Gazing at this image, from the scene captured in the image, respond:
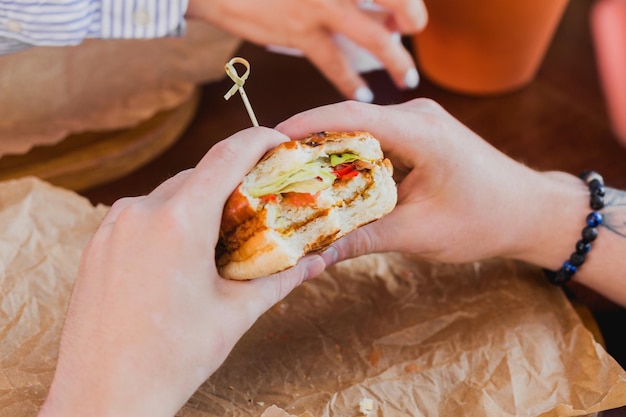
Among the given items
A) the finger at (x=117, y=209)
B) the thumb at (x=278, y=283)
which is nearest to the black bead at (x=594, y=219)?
the thumb at (x=278, y=283)


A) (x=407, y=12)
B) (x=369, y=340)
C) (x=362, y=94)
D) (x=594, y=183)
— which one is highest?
(x=407, y=12)

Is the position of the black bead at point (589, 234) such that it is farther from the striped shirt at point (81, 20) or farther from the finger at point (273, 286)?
the striped shirt at point (81, 20)

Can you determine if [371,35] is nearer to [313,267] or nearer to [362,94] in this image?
[362,94]

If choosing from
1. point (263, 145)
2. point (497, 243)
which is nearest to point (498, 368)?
point (497, 243)

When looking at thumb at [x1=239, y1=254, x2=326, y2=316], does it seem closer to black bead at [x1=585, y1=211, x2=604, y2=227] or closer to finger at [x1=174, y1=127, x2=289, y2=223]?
finger at [x1=174, y1=127, x2=289, y2=223]

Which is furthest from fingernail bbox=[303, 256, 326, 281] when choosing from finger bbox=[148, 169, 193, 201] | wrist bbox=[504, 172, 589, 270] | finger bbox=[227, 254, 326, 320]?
wrist bbox=[504, 172, 589, 270]

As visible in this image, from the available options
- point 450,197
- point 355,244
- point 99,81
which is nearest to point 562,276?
point 450,197
